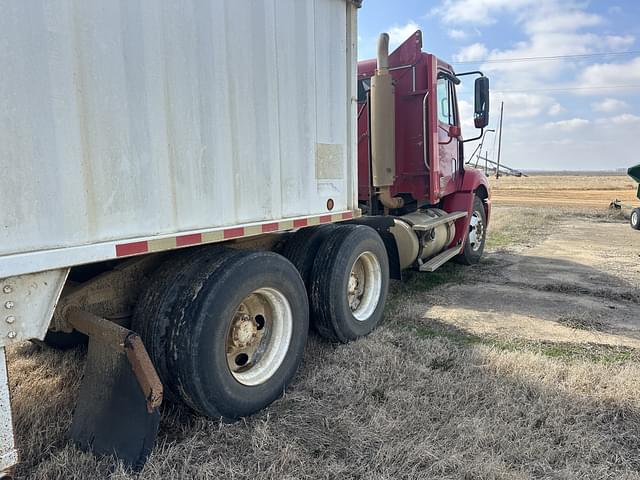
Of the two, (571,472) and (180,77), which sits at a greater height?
(180,77)

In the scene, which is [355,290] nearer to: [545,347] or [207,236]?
[545,347]

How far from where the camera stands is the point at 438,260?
261 inches

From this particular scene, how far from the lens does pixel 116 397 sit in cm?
269

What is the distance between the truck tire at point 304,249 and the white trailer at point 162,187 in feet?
0.75

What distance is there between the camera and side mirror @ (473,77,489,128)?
260 inches

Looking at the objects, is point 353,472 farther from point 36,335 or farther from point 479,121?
point 479,121

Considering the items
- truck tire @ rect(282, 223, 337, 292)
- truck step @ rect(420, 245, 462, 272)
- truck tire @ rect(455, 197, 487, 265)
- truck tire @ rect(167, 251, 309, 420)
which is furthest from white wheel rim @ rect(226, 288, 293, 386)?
truck tire @ rect(455, 197, 487, 265)

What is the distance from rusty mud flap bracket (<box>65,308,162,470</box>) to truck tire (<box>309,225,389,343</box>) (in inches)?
74.8

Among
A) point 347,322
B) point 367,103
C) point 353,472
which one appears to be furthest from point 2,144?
point 367,103

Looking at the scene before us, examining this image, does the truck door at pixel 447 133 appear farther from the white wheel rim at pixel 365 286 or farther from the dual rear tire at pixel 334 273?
the dual rear tire at pixel 334 273

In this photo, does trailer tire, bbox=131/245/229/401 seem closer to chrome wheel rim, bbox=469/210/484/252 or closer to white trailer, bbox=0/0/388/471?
white trailer, bbox=0/0/388/471

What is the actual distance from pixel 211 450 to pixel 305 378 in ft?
3.55

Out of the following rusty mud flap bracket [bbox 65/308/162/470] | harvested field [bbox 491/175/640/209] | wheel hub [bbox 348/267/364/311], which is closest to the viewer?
rusty mud flap bracket [bbox 65/308/162/470]

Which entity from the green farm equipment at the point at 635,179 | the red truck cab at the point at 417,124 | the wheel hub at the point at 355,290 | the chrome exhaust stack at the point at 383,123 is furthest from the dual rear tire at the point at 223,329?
the green farm equipment at the point at 635,179
